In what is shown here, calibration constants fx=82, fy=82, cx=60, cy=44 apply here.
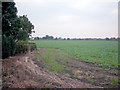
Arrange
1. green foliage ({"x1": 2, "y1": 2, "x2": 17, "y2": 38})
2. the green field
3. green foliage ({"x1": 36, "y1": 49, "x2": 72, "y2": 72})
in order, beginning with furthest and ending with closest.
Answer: green foliage ({"x1": 2, "y1": 2, "x2": 17, "y2": 38}) → the green field → green foliage ({"x1": 36, "y1": 49, "x2": 72, "y2": 72})

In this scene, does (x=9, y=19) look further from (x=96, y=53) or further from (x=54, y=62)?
(x=96, y=53)

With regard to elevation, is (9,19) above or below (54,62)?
above

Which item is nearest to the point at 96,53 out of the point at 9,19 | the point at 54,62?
the point at 54,62

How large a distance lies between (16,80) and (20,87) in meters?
0.54

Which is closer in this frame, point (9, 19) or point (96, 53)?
point (9, 19)

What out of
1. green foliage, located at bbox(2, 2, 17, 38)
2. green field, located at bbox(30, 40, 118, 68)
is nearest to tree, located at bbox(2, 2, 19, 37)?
green foliage, located at bbox(2, 2, 17, 38)

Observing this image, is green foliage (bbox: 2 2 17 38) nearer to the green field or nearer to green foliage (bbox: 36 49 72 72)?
green foliage (bbox: 36 49 72 72)

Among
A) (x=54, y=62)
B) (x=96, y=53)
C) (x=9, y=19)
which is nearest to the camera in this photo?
(x=54, y=62)

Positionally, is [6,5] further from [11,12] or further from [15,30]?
[15,30]

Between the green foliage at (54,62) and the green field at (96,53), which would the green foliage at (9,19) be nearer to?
the green foliage at (54,62)

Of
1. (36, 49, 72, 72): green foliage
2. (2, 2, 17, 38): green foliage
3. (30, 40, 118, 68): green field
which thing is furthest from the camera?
(2, 2, 17, 38): green foliage

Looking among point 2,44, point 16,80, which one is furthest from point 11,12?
point 16,80

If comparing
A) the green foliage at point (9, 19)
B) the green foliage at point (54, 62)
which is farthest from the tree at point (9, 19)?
the green foliage at point (54, 62)

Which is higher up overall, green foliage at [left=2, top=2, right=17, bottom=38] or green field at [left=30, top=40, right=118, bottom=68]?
green foliage at [left=2, top=2, right=17, bottom=38]
